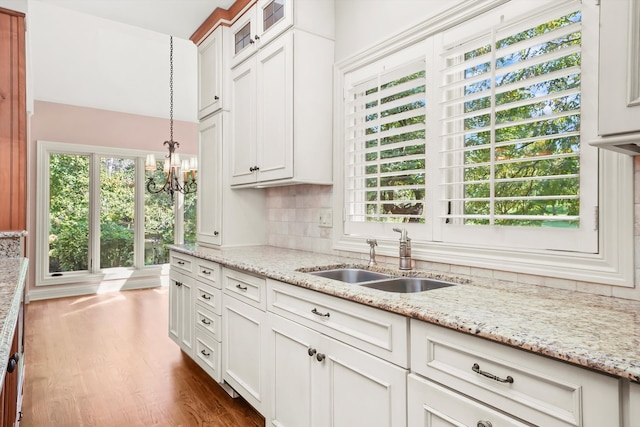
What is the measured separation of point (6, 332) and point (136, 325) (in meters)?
3.72

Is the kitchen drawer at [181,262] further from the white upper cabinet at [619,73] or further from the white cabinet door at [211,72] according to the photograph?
the white upper cabinet at [619,73]

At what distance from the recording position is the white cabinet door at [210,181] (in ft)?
10.5

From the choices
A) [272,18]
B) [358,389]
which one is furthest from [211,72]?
[358,389]

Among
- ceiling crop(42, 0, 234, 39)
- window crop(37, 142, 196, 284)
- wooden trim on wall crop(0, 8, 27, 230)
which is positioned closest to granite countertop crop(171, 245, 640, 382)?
wooden trim on wall crop(0, 8, 27, 230)

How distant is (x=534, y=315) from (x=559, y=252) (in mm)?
492

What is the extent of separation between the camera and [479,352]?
105cm

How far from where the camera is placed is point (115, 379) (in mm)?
2869

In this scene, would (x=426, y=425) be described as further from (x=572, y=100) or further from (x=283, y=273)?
(x=572, y=100)

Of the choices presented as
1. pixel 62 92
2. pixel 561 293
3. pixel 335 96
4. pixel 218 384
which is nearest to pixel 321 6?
pixel 335 96

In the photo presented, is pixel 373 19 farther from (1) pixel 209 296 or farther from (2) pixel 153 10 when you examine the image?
(1) pixel 209 296

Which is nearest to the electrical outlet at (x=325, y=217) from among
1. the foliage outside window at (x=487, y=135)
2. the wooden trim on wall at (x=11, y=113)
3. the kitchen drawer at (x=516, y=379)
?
the foliage outside window at (x=487, y=135)

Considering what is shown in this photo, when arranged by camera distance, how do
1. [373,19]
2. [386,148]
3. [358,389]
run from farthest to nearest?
[373,19]
[386,148]
[358,389]

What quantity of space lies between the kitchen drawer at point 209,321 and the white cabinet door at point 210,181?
0.59 meters

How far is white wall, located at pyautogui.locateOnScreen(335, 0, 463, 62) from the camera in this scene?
6.63ft
